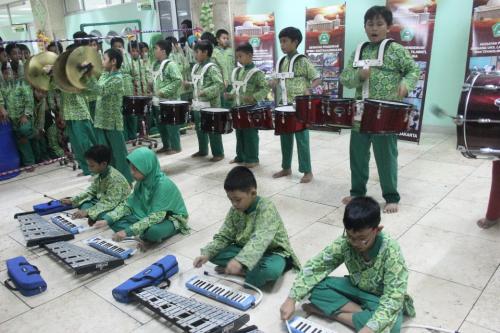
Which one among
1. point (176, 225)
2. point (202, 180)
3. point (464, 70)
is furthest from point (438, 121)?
point (176, 225)

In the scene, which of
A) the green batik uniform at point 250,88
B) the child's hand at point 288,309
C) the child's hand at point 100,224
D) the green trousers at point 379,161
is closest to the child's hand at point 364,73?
the green trousers at point 379,161

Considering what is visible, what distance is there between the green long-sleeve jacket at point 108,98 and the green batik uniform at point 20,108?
5.53 ft

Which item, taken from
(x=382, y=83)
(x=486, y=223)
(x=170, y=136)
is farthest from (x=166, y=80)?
(x=486, y=223)

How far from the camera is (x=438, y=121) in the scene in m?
6.40

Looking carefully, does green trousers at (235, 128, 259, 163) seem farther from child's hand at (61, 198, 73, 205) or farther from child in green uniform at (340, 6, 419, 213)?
child's hand at (61, 198, 73, 205)

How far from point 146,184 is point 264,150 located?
3066 mm

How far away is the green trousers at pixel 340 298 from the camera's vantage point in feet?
7.22

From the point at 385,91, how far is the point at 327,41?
3.48 meters

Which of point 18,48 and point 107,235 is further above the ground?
point 18,48

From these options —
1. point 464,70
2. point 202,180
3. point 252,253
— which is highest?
point 464,70

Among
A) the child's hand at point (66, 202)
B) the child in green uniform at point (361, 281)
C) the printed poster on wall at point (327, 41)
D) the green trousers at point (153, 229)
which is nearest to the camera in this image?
the child in green uniform at point (361, 281)

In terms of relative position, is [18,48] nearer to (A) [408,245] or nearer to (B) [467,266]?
(A) [408,245]

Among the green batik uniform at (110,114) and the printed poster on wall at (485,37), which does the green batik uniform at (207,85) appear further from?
the printed poster on wall at (485,37)

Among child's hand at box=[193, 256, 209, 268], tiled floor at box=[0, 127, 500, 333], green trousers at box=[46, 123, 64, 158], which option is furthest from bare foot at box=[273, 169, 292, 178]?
green trousers at box=[46, 123, 64, 158]
